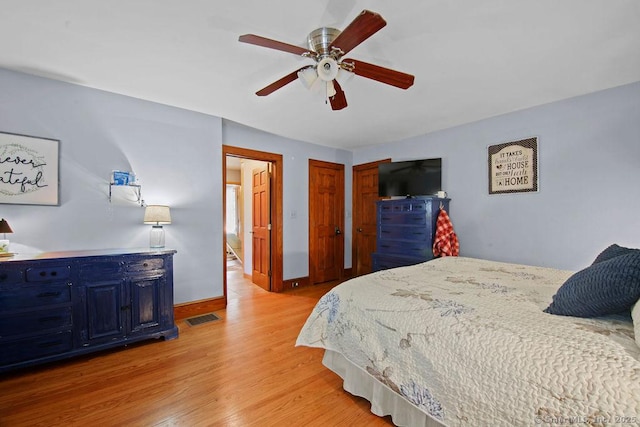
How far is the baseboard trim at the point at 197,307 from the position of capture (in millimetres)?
3041

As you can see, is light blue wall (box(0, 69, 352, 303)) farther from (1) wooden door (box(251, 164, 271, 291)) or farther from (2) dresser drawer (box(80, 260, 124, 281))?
(1) wooden door (box(251, 164, 271, 291))

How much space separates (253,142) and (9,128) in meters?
2.35

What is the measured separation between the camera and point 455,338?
117 centimetres

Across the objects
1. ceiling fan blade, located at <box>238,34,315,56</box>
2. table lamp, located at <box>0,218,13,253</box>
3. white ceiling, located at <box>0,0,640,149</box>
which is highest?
white ceiling, located at <box>0,0,640,149</box>

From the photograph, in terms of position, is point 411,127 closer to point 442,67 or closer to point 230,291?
point 442,67

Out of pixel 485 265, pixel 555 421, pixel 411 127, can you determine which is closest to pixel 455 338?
pixel 555 421

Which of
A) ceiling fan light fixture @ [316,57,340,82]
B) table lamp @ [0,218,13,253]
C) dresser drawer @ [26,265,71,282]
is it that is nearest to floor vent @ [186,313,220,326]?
dresser drawer @ [26,265,71,282]

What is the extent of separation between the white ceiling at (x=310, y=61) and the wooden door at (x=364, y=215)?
190 centimetres

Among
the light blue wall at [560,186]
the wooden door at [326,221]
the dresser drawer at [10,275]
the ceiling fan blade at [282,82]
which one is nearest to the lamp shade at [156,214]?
the dresser drawer at [10,275]

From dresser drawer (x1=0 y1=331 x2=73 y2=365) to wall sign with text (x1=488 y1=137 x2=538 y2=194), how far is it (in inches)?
177

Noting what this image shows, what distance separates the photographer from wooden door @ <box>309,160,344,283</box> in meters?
4.59

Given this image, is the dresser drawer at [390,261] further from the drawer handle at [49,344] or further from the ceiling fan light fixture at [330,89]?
the drawer handle at [49,344]

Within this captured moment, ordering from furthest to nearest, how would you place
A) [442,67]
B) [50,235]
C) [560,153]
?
[560,153], [50,235], [442,67]

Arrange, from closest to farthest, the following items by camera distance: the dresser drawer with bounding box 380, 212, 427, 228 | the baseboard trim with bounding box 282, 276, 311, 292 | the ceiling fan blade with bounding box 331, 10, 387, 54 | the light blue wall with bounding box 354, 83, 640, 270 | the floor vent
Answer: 1. the ceiling fan blade with bounding box 331, 10, 387, 54
2. the light blue wall with bounding box 354, 83, 640, 270
3. the floor vent
4. the dresser drawer with bounding box 380, 212, 427, 228
5. the baseboard trim with bounding box 282, 276, 311, 292
